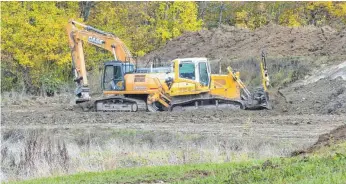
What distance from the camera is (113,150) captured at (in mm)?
16453

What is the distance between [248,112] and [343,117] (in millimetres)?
4179

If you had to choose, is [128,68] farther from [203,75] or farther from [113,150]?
[113,150]

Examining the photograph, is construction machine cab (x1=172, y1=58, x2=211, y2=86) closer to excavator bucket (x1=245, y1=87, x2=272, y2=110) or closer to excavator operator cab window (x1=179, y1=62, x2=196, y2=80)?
excavator operator cab window (x1=179, y1=62, x2=196, y2=80)

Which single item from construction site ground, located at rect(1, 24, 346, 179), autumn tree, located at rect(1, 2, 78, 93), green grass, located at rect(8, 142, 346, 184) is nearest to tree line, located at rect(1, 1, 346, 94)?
autumn tree, located at rect(1, 2, 78, 93)

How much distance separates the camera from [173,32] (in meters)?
45.8

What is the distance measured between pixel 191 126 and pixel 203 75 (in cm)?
548

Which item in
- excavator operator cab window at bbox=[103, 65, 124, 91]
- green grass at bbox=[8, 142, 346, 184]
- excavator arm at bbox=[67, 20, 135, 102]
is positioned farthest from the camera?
excavator arm at bbox=[67, 20, 135, 102]

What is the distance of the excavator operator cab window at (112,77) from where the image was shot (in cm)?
2886

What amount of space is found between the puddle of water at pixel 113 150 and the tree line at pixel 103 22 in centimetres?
1612

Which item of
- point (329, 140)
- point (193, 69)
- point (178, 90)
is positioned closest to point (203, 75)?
point (193, 69)

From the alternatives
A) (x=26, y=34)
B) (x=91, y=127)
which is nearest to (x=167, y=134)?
(x=91, y=127)

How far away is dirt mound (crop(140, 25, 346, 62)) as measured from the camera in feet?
117

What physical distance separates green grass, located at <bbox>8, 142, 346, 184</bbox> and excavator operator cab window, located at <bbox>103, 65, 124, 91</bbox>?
55.1ft

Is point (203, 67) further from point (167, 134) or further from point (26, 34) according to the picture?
point (26, 34)
